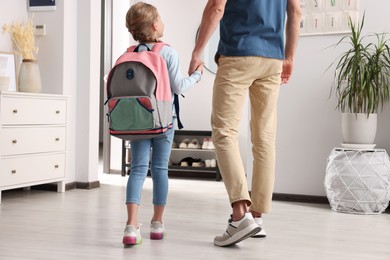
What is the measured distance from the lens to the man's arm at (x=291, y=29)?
9.12ft

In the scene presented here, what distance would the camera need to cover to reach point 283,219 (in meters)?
3.46

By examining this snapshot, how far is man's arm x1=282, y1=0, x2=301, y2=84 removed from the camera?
2781 mm

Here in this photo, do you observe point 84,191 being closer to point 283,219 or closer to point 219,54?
point 283,219

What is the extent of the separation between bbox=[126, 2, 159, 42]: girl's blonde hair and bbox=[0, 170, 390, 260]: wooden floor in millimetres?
872

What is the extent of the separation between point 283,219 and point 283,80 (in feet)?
2.91

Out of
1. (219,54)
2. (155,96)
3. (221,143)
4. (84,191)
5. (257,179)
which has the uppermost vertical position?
(219,54)

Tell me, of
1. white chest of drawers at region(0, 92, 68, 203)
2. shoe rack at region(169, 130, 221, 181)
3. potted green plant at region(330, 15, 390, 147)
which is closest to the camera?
potted green plant at region(330, 15, 390, 147)

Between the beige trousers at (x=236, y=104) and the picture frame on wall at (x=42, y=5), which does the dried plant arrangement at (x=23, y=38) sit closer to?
the picture frame on wall at (x=42, y=5)

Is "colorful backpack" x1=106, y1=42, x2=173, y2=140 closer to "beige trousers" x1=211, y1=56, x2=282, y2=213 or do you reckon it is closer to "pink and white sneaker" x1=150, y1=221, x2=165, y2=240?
"beige trousers" x1=211, y1=56, x2=282, y2=213

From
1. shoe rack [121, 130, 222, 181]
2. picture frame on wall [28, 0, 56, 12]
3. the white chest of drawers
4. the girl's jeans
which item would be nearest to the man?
the girl's jeans

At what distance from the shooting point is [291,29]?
2.81m

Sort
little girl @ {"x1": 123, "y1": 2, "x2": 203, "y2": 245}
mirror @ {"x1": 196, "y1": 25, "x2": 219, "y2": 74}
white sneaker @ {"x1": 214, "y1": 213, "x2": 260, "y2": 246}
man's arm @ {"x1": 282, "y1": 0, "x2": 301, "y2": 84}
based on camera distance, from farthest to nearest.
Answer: mirror @ {"x1": 196, "y1": 25, "x2": 219, "y2": 74} < man's arm @ {"x1": 282, "y1": 0, "x2": 301, "y2": 84} < little girl @ {"x1": 123, "y1": 2, "x2": 203, "y2": 245} < white sneaker @ {"x1": 214, "y1": 213, "x2": 260, "y2": 246}

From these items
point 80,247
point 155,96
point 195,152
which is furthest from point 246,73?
point 195,152

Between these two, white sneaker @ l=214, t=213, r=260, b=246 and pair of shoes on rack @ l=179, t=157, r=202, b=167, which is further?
pair of shoes on rack @ l=179, t=157, r=202, b=167
